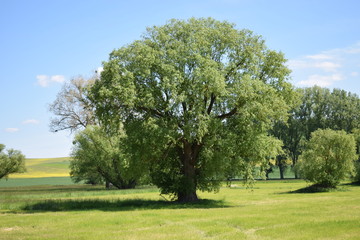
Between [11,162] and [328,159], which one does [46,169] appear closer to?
[11,162]

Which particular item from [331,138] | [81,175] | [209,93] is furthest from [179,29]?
[81,175]

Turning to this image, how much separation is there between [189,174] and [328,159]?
21.8 meters

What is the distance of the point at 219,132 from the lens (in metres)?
33.6

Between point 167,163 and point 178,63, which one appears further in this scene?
point 167,163

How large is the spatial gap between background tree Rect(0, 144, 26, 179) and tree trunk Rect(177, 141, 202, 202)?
46857 mm

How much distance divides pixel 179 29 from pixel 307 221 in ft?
67.7

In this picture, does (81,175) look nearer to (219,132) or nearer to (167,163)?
(167,163)

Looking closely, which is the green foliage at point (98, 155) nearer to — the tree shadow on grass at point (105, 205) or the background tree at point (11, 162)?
the background tree at point (11, 162)

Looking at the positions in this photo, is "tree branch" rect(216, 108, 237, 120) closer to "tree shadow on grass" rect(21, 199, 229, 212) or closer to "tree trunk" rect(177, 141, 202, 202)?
"tree trunk" rect(177, 141, 202, 202)

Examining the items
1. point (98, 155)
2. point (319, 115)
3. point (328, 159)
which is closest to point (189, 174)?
point (328, 159)

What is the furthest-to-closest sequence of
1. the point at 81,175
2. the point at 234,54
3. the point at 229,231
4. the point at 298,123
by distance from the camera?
the point at 298,123, the point at 81,175, the point at 234,54, the point at 229,231

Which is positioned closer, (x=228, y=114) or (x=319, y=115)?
(x=228, y=114)

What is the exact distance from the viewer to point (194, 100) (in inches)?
1288

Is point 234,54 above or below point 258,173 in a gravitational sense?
above
